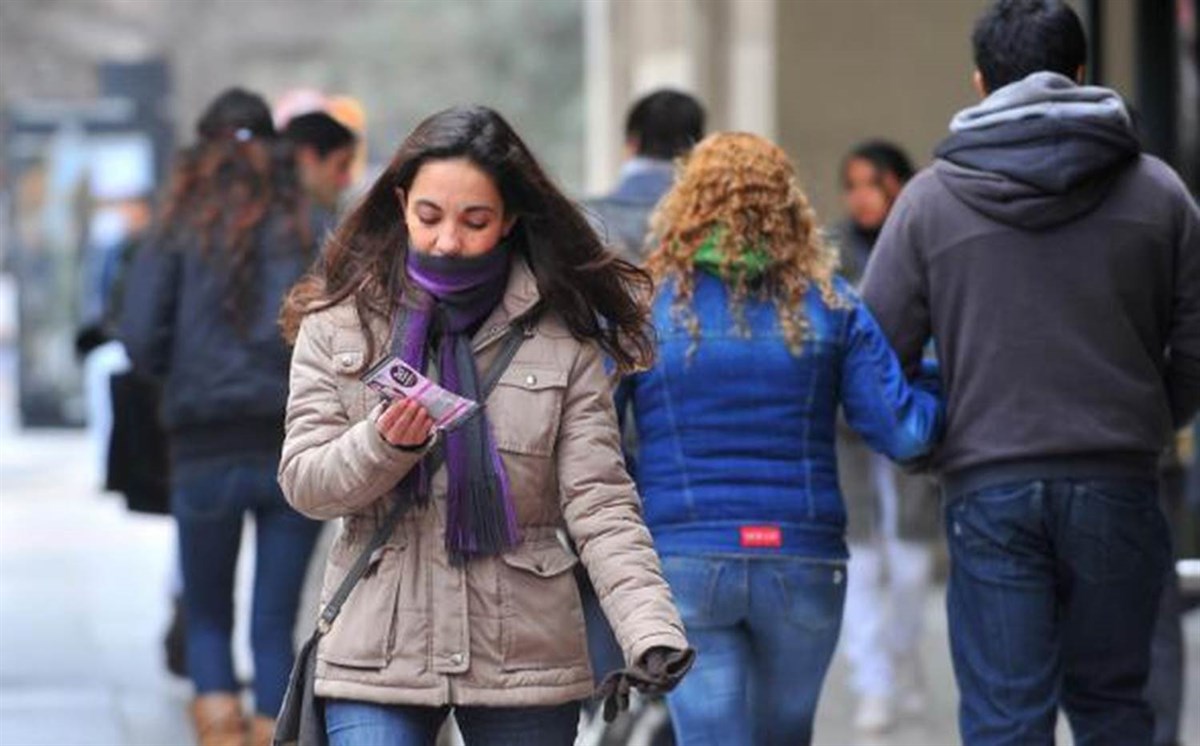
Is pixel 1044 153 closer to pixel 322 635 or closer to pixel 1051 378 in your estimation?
pixel 1051 378

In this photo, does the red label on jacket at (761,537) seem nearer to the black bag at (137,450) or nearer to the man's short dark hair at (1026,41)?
the man's short dark hair at (1026,41)

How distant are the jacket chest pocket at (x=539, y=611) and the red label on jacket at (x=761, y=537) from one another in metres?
1.20

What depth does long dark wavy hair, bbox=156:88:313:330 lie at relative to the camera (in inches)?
332

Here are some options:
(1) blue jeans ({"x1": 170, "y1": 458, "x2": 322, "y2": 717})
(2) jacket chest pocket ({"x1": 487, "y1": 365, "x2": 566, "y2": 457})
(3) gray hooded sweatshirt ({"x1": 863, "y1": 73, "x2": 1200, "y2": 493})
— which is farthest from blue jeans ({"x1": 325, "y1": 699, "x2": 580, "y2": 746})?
(1) blue jeans ({"x1": 170, "y1": 458, "x2": 322, "y2": 717})

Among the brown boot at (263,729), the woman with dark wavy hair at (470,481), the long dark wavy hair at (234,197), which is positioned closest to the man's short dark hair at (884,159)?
the long dark wavy hair at (234,197)

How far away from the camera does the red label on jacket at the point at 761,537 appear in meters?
6.52

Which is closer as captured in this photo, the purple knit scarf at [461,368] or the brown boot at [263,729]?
the purple knit scarf at [461,368]

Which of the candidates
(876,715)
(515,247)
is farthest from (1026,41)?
(876,715)

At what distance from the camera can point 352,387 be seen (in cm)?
531

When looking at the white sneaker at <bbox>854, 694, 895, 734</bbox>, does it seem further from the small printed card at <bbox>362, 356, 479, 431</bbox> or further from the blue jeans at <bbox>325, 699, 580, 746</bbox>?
the small printed card at <bbox>362, 356, 479, 431</bbox>

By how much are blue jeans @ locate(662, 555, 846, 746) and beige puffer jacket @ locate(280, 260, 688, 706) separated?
3.78 ft

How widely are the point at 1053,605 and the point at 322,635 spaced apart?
1.91 m

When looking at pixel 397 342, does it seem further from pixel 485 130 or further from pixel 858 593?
pixel 858 593

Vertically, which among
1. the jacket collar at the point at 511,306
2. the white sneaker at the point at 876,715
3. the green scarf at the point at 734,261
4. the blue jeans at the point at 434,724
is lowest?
the white sneaker at the point at 876,715
